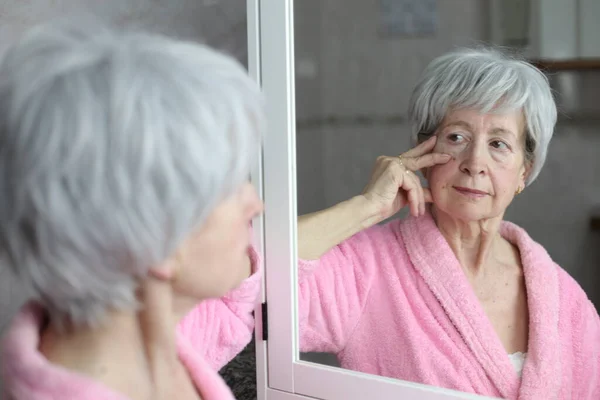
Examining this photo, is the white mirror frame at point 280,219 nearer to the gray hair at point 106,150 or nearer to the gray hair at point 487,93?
the gray hair at point 487,93

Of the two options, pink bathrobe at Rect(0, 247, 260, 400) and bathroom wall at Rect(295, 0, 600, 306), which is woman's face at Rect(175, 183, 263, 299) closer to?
pink bathrobe at Rect(0, 247, 260, 400)

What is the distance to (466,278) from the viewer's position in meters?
0.99

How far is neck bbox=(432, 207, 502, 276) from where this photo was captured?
983 mm

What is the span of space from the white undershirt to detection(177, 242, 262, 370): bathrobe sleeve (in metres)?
0.38

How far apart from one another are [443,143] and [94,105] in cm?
54

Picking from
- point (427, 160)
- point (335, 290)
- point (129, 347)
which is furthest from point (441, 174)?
point (129, 347)

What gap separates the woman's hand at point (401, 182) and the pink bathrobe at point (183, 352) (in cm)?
21

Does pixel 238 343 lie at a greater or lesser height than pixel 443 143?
lesser

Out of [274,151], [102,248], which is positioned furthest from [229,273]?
[274,151]

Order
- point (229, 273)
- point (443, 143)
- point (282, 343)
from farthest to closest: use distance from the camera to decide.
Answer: point (282, 343), point (443, 143), point (229, 273)

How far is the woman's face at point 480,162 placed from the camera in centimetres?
94

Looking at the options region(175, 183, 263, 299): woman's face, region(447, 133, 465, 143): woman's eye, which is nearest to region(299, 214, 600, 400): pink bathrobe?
region(447, 133, 465, 143): woman's eye

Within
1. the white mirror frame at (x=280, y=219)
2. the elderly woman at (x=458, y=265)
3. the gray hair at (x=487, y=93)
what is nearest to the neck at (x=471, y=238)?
the elderly woman at (x=458, y=265)

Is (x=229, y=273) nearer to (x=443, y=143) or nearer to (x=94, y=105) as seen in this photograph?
(x=94, y=105)
